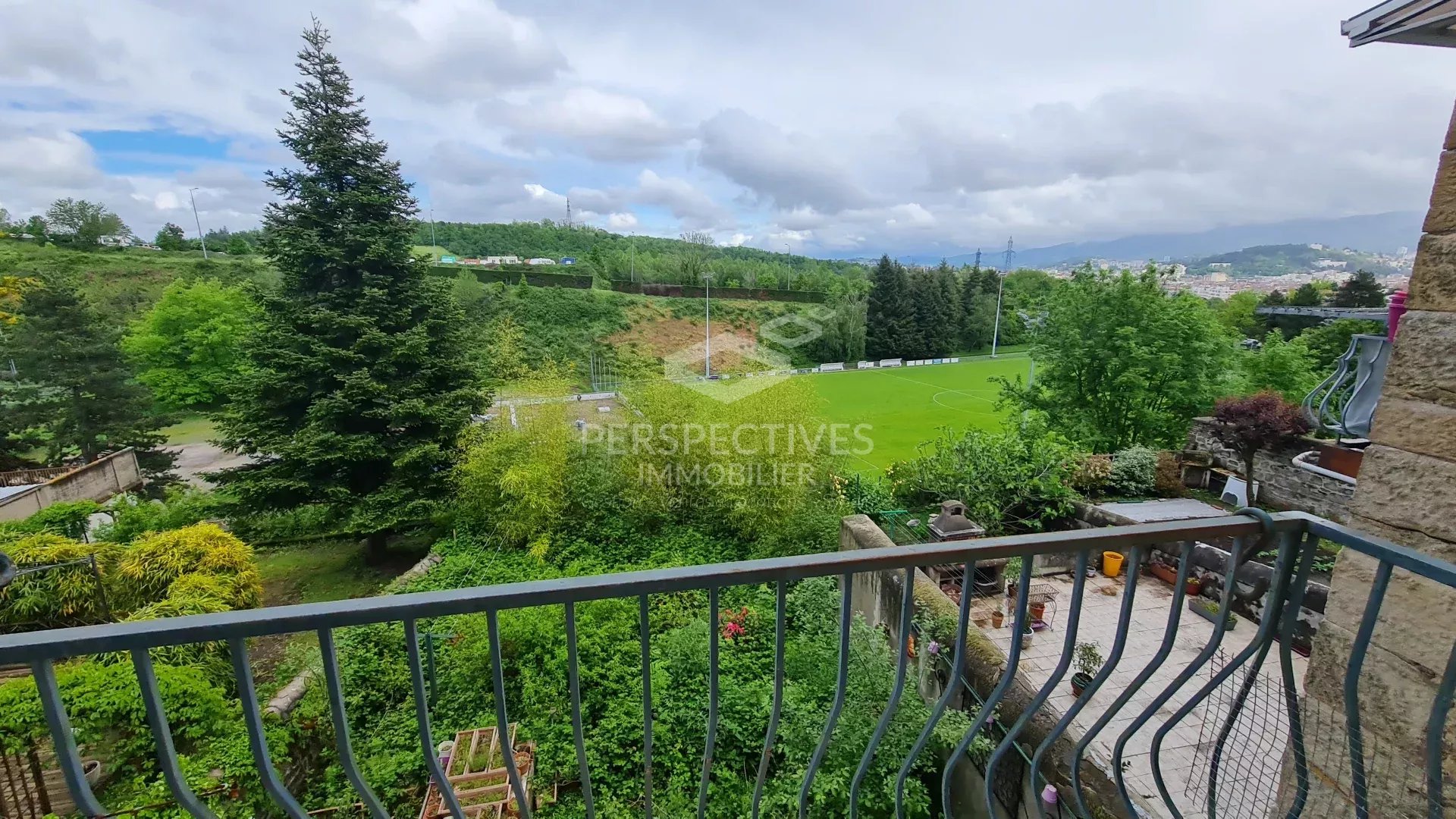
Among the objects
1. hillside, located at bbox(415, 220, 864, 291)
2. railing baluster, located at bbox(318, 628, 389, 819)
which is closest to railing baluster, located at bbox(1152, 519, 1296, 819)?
railing baluster, located at bbox(318, 628, 389, 819)

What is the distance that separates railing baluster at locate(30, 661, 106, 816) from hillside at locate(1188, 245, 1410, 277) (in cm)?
2769

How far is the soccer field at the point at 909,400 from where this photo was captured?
16.4m

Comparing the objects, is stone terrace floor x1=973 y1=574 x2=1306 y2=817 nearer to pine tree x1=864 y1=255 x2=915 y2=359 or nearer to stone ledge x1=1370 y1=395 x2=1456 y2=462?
stone ledge x1=1370 y1=395 x2=1456 y2=462

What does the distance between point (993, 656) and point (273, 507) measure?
967cm

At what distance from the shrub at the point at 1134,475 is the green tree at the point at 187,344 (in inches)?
912

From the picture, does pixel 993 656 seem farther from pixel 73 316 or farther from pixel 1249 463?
pixel 73 316

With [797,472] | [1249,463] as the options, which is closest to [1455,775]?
[797,472]

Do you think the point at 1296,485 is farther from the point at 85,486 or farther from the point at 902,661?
the point at 85,486

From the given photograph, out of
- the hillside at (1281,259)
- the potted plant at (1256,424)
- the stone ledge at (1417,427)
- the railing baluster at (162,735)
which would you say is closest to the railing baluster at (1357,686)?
the stone ledge at (1417,427)

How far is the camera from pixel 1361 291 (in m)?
17.4

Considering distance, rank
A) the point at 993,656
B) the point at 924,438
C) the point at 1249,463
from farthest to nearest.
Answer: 1. the point at 924,438
2. the point at 1249,463
3. the point at 993,656

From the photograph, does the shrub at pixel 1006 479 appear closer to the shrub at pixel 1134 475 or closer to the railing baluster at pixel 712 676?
the shrub at pixel 1134 475

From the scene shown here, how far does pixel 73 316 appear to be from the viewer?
12148mm

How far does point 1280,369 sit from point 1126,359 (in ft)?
16.8
